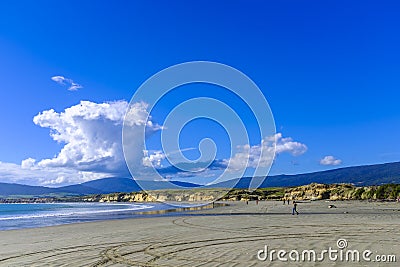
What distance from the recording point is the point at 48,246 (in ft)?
64.5

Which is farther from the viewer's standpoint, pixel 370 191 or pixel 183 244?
pixel 370 191

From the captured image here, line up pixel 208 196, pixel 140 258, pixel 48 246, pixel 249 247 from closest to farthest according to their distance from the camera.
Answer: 1. pixel 140 258
2. pixel 249 247
3. pixel 48 246
4. pixel 208 196

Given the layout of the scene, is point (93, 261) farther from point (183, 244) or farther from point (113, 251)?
point (183, 244)

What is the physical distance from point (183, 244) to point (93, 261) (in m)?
5.26

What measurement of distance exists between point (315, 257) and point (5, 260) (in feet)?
40.7

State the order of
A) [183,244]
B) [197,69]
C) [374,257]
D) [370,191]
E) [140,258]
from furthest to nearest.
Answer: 1. [370,191]
2. [197,69]
3. [183,244]
4. [140,258]
5. [374,257]

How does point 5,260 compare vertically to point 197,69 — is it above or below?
below

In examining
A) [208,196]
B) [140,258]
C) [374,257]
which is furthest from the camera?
Result: [208,196]

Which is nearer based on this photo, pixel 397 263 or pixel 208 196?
pixel 397 263

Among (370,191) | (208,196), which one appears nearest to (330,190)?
(370,191)

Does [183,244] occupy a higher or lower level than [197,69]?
lower

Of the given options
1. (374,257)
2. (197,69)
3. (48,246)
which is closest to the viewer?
(374,257)

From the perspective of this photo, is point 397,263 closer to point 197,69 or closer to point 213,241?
point 213,241

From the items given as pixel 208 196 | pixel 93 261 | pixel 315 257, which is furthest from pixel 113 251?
pixel 208 196
